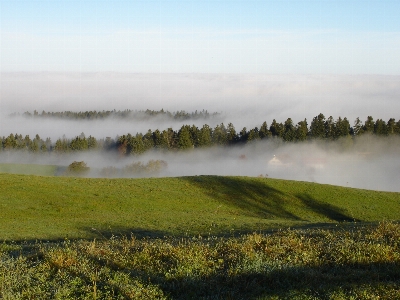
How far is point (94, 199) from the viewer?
38562 mm

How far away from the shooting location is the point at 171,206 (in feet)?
128

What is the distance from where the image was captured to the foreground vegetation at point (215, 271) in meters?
7.70

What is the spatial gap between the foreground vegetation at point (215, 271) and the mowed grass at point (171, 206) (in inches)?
636

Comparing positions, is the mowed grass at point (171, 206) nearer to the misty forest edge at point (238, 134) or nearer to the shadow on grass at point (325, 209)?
the shadow on grass at point (325, 209)

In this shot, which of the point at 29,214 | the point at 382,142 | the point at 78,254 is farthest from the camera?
the point at 382,142

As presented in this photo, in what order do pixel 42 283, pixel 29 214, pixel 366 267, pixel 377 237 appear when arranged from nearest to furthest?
pixel 42 283 < pixel 366 267 < pixel 377 237 < pixel 29 214


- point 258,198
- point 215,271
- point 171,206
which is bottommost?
point 258,198

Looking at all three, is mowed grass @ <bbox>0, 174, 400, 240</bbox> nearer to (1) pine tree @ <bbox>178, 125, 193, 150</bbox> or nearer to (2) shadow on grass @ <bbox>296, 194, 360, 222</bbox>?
(2) shadow on grass @ <bbox>296, 194, 360, 222</bbox>

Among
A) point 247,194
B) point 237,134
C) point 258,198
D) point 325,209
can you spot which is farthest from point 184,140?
point 325,209

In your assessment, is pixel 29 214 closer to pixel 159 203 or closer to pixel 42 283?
pixel 159 203

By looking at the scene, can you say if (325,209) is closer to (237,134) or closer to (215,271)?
(215,271)

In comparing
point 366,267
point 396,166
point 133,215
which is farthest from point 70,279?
point 396,166

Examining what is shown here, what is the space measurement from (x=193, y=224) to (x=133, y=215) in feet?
20.9

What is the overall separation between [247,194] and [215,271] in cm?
3785
